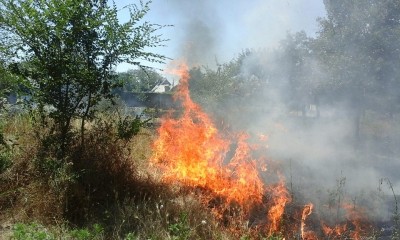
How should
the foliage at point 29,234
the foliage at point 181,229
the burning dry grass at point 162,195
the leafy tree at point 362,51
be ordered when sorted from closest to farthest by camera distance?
the foliage at point 29,234
the foliage at point 181,229
the burning dry grass at point 162,195
the leafy tree at point 362,51

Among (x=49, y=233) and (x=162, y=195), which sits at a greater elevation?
(x=162, y=195)

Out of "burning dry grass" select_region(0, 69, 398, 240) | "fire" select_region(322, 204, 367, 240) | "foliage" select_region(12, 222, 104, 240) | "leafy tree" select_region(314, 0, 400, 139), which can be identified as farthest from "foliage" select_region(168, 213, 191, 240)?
"leafy tree" select_region(314, 0, 400, 139)

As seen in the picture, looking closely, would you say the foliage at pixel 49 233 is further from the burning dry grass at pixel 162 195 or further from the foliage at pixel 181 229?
the foliage at pixel 181 229

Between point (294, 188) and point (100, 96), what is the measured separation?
452 centimetres

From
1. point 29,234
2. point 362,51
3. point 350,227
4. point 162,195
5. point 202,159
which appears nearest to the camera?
point 29,234

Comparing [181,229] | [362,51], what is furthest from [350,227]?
[362,51]

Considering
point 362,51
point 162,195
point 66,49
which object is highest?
point 362,51

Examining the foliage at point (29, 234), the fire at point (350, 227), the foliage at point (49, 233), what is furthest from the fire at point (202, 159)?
the foliage at point (29, 234)

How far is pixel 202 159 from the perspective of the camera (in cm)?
690

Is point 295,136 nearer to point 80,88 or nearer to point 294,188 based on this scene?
point 294,188

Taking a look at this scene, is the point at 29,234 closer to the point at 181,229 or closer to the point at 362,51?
the point at 181,229

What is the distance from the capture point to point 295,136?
14.3m

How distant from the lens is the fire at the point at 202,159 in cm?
623

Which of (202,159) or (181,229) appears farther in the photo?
(202,159)
